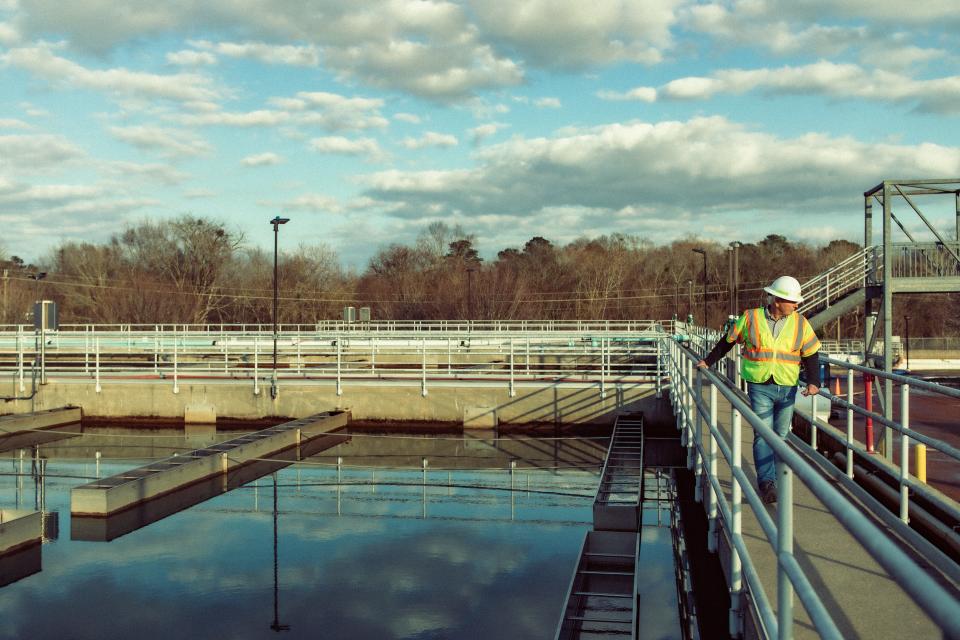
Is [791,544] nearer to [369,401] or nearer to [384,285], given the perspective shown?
[369,401]

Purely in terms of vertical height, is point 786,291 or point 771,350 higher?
point 786,291

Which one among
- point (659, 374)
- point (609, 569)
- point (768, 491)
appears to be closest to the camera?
point (768, 491)

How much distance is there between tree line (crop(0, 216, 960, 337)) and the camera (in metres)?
76.9

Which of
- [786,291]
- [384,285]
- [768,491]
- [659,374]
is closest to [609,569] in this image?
[768,491]

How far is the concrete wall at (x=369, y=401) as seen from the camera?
21797 millimetres

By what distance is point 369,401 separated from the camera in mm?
22750

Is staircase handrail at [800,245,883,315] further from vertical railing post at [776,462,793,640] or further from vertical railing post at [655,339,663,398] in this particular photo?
vertical railing post at [776,462,793,640]

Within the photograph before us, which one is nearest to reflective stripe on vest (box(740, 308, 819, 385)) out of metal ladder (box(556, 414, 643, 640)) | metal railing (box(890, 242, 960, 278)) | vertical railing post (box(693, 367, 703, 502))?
vertical railing post (box(693, 367, 703, 502))

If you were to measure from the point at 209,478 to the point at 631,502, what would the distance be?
299 inches

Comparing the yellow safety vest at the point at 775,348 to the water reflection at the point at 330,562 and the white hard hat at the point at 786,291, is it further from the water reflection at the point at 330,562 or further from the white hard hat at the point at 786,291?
the water reflection at the point at 330,562

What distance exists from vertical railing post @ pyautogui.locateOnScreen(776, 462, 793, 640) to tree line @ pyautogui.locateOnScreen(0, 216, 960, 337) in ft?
226

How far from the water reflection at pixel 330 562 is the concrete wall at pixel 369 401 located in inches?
244

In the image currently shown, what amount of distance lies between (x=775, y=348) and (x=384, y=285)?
8399cm

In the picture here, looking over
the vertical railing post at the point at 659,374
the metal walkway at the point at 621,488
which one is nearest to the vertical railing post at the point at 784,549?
the metal walkway at the point at 621,488
